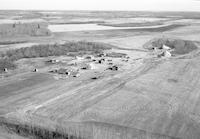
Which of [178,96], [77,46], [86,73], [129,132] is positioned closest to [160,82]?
[178,96]

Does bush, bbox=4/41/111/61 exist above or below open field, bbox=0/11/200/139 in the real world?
above

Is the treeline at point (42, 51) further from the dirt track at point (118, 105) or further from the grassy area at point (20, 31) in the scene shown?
the grassy area at point (20, 31)

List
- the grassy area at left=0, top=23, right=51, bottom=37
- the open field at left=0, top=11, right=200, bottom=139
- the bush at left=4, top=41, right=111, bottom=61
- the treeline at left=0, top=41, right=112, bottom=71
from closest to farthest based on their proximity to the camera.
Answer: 1. the open field at left=0, top=11, right=200, bottom=139
2. the treeline at left=0, top=41, right=112, bottom=71
3. the bush at left=4, top=41, right=111, bottom=61
4. the grassy area at left=0, top=23, right=51, bottom=37

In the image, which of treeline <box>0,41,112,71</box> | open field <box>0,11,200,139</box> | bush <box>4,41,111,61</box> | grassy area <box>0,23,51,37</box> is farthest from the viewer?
grassy area <box>0,23,51,37</box>

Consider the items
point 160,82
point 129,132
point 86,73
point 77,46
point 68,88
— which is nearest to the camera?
point 129,132

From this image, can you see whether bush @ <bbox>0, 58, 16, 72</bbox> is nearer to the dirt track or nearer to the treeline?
the treeline

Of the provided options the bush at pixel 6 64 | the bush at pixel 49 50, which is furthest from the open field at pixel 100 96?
the bush at pixel 6 64

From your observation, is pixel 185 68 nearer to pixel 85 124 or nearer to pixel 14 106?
pixel 85 124

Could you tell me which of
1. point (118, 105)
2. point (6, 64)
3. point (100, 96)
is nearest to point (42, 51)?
point (6, 64)

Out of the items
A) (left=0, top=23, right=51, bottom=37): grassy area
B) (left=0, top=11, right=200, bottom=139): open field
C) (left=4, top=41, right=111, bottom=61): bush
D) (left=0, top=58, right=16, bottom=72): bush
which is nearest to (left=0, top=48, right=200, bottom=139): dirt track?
(left=0, top=11, right=200, bottom=139): open field
